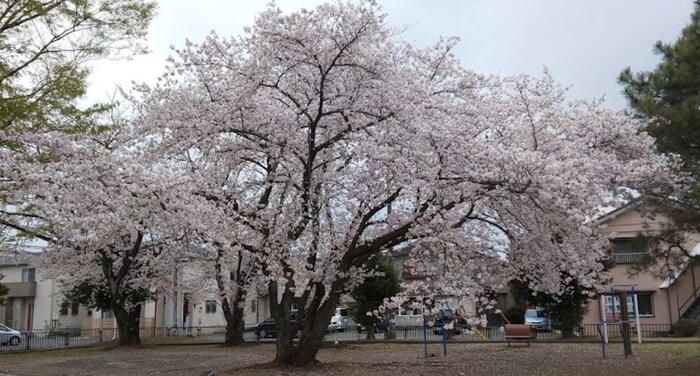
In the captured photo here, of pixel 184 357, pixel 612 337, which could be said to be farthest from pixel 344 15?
pixel 612 337

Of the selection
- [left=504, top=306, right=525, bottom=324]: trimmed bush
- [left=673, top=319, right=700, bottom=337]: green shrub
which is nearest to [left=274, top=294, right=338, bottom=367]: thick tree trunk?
[left=673, top=319, right=700, bottom=337]: green shrub

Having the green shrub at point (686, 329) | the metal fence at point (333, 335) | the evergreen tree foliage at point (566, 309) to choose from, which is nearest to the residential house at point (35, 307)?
the metal fence at point (333, 335)

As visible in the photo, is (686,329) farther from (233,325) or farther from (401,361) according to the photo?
(233,325)

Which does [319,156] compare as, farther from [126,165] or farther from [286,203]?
[126,165]

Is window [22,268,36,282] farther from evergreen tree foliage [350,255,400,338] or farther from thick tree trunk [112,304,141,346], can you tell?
evergreen tree foliage [350,255,400,338]

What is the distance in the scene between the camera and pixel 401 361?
16281 mm

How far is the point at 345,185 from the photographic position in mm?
13570

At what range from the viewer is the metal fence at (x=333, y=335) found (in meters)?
24.7

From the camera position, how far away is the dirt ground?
13.4 meters

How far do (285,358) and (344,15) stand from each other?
7929mm

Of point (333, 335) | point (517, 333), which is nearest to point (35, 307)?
point (333, 335)

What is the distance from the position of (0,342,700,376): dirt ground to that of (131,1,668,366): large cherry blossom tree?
6.06ft

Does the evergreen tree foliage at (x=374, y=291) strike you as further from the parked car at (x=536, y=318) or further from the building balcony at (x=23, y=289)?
the building balcony at (x=23, y=289)

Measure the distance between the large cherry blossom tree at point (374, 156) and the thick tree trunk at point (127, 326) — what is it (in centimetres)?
1350
